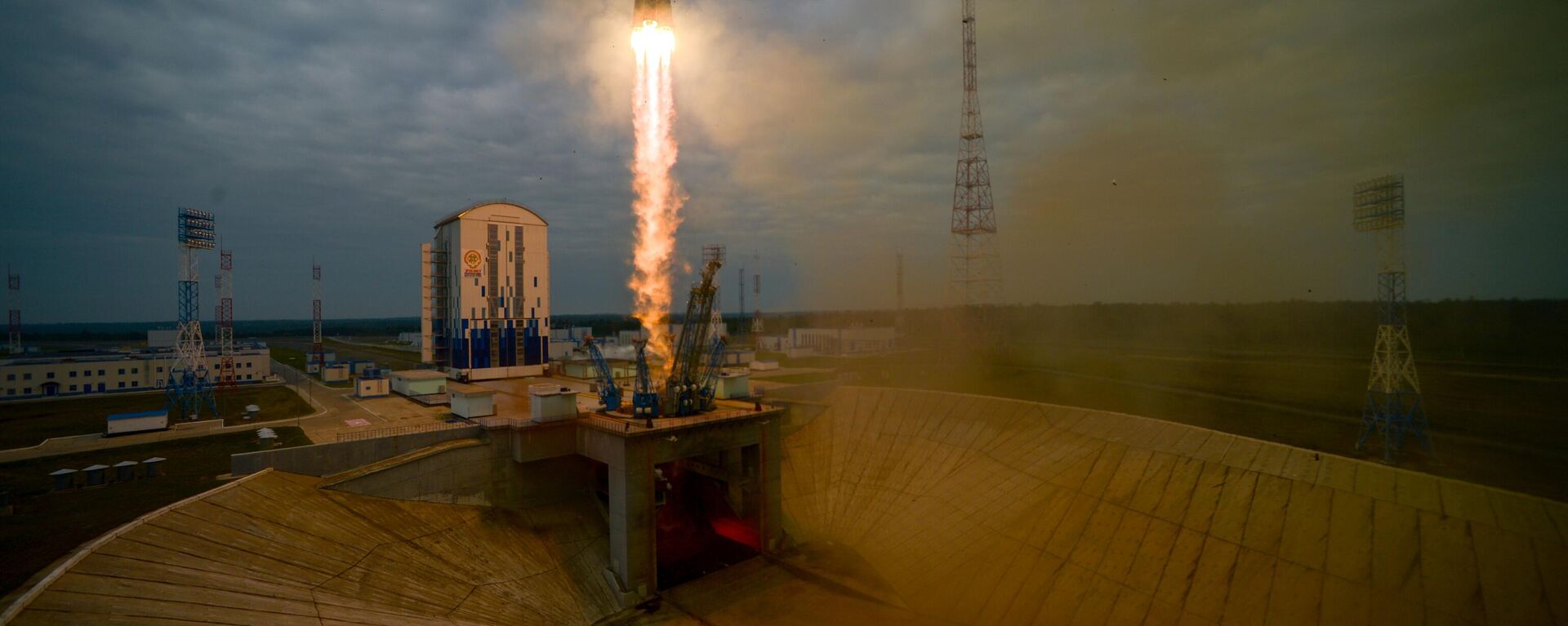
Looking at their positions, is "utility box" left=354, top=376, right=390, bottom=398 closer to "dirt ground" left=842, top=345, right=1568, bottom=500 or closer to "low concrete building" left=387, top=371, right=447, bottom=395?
"low concrete building" left=387, top=371, right=447, bottom=395

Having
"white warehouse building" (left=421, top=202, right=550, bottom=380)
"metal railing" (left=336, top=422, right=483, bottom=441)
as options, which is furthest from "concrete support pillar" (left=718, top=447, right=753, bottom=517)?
"white warehouse building" (left=421, top=202, right=550, bottom=380)

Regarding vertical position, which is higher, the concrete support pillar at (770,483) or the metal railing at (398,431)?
the metal railing at (398,431)

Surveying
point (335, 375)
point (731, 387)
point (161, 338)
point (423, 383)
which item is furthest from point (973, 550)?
point (161, 338)

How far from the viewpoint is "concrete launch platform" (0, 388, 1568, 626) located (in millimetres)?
14750

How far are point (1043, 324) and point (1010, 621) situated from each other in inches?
3545

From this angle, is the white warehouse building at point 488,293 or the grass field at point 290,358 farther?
Result: the grass field at point 290,358

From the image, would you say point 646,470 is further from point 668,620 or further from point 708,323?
point 708,323

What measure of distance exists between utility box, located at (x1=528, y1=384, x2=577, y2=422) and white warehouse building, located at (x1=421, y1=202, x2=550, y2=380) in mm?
18306

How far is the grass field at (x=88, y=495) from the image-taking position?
17.2m

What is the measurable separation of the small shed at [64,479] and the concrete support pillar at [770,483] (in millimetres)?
25941

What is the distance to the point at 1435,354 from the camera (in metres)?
49.0

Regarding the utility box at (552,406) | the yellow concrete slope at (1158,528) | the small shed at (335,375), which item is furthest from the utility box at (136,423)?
the yellow concrete slope at (1158,528)

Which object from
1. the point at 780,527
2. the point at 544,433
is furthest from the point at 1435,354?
the point at 544,433

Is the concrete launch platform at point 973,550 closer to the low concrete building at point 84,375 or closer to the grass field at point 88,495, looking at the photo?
the grass field at point 88,495
